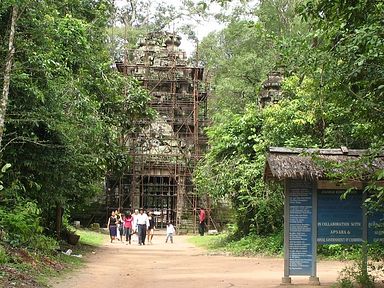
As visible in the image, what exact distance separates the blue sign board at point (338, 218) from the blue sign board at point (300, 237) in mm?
208

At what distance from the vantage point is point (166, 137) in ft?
120

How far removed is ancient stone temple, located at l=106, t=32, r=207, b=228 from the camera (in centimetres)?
3488

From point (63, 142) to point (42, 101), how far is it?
183 centimetres

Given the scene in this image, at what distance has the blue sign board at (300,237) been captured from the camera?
10.4 metres

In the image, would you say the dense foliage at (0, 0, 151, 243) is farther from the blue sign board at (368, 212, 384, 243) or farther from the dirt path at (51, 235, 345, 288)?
the blue sign board at (368, 212, 384, 243)

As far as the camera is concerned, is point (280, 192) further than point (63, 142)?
Yes

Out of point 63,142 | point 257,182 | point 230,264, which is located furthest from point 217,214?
point 63,142

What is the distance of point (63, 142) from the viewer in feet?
45.8

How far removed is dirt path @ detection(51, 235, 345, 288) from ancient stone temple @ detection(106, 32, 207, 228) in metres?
16.6

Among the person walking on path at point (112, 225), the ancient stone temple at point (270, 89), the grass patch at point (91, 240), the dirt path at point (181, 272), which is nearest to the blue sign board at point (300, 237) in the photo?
the dirt path at point (181, 272)

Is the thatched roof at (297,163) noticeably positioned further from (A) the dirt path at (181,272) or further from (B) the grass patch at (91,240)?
(B) the grass patch at (91,240)

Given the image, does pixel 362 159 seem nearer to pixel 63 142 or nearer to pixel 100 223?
pixel 63 142

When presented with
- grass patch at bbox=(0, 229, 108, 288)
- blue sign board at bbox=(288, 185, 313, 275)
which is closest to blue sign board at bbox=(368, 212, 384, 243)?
blue sign board at bbox=(288, 185, 313, 275)

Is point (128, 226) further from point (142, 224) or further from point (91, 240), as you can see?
point (142, 224)
